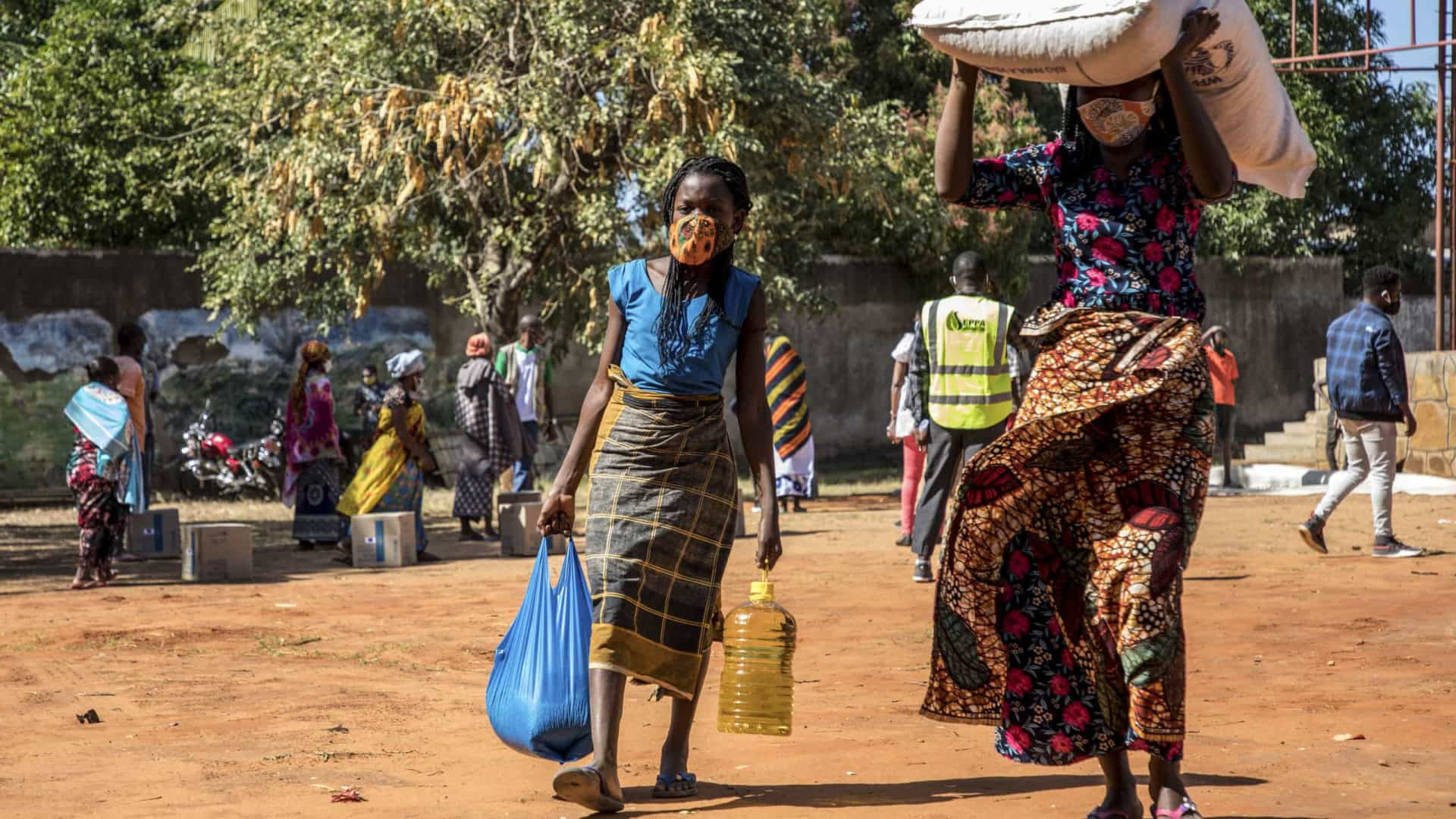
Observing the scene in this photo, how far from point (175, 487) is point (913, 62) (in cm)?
1334

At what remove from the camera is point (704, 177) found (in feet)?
15.9

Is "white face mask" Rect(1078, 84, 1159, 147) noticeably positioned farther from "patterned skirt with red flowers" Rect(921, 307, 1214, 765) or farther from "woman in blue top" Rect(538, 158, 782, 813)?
"woman in blue top" Rect(538, 158, 782, 813)

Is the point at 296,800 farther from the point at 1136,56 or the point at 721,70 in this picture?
the point at 721,70

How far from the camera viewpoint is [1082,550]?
4.24 metres

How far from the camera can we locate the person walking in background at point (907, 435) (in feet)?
37.8

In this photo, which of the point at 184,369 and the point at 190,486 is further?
the point at 184,369

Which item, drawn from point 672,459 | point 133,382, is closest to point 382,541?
point 133,382

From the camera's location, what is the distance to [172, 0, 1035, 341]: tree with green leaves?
15.2 m

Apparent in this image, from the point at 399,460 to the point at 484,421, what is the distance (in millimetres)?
1165

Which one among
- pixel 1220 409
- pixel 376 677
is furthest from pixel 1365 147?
pixel 376 677

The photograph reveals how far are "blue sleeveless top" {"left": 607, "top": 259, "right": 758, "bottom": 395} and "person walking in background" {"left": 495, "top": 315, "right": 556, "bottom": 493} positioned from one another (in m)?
→ 9.85

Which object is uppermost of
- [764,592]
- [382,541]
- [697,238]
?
[697,238]

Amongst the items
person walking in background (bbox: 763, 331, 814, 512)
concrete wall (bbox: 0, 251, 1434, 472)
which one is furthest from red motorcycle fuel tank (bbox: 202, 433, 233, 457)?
person walking in background (bbox: 763, 331, 814, 512)

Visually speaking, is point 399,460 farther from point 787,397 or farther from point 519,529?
point 787,397
